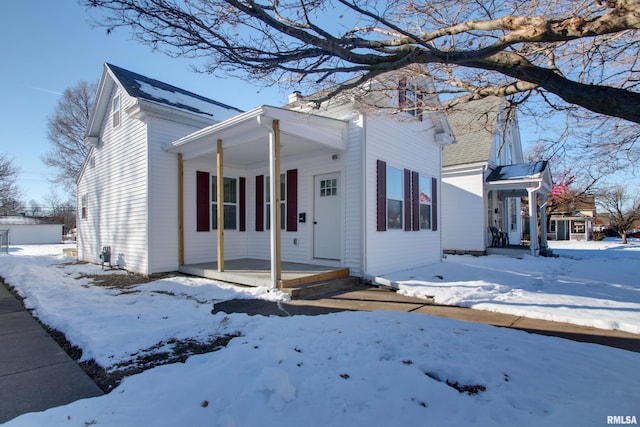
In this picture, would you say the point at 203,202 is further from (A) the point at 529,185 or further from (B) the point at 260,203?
(A) the point at 529,185

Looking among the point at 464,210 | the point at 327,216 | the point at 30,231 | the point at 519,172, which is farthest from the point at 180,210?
the point at 30,231

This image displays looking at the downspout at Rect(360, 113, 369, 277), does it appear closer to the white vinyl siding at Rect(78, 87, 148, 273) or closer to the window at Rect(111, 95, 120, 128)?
the white vinyl siding at Rect(78, 87, 148, 273)

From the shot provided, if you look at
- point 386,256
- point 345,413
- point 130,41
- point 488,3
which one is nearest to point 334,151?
point 386,256

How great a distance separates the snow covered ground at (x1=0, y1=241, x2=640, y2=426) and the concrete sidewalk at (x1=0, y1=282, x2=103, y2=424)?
211mm

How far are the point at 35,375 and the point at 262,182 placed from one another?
7.04m

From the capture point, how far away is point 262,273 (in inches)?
279

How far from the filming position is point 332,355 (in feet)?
10.5

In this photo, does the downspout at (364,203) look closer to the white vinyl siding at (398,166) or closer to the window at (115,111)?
the white vinyl siding at (398,166)

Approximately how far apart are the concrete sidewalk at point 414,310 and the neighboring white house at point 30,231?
3100 centimetres

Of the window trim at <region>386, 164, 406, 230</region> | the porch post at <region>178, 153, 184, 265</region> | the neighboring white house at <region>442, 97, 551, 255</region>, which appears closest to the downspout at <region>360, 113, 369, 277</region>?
the window trim at <region>386, 164, 406, 230</region>

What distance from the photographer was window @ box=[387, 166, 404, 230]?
810cm

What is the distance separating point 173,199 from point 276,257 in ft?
13.7

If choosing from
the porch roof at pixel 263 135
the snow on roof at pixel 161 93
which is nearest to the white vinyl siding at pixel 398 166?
the porch roof at pixel 263 135

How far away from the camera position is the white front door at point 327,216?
7.88 metres
